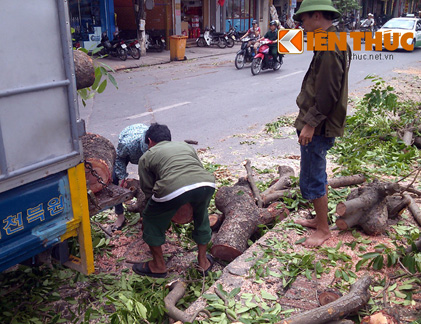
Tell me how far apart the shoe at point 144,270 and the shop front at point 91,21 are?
1603cm

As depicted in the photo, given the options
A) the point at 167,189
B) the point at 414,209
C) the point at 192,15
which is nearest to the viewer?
the point at 167,189

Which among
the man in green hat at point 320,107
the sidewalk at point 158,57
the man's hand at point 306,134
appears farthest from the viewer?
Answer: the sidewalk at point 158,57

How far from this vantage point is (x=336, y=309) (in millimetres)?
2482

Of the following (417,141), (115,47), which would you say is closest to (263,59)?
(115,47)

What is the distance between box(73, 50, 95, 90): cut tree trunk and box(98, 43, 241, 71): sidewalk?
1214 cm

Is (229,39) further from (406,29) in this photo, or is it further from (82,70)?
(82,70)

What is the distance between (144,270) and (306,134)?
1.70 metres

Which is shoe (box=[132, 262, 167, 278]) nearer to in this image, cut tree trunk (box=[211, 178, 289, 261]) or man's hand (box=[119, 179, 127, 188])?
cut tree trunk (box=[211, 178, 289, 261])

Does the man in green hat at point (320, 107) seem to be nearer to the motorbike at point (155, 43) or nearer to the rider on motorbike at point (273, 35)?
the rider on motorbike at point (273, 35)

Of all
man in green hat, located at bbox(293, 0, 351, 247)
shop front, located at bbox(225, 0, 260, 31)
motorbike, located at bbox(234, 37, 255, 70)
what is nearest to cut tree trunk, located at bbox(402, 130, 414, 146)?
man in green hat, located at bbox(293, 0, 351, 247)

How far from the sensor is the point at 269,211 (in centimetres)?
404

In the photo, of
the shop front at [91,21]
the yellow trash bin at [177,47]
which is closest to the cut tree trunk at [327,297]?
the yellow trash bin at [177,47]

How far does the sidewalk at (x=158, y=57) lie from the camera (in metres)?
16.1

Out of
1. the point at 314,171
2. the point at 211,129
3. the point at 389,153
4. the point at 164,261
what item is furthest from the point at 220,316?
the point at 211,129
